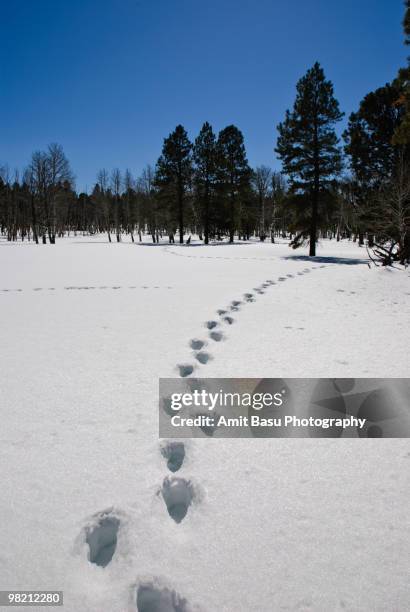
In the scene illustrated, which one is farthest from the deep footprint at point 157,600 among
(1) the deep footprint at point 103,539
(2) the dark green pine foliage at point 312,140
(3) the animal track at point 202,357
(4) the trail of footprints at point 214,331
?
(2) the dark green pine foliage at point 312,140

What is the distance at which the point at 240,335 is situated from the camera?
14.3 ft

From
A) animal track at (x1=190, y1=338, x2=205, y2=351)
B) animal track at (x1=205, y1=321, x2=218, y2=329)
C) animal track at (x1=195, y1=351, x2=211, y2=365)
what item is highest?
animal track at (x1=205, y1=321, x2=218, y2=329)

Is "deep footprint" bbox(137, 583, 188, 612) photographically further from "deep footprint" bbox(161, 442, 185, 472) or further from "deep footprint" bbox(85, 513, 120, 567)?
"deep footprint" bbox(161, 442, 185, 472)

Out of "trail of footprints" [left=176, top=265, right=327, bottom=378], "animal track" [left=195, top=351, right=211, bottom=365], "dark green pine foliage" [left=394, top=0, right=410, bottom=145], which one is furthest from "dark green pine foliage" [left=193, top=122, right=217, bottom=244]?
"animal track" [left=195, top=351, right=211, bottom=365]

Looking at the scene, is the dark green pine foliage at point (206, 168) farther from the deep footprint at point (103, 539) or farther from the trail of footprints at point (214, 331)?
the deep footprint at point (103, 539)

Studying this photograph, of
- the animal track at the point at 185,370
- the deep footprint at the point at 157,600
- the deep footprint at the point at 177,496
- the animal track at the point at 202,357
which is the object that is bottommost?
the deep footprint at the point at 157,600

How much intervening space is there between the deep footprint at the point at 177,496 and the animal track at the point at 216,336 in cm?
240

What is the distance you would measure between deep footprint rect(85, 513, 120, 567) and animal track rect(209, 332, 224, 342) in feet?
8.87

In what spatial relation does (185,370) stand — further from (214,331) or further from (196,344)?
(214,331)

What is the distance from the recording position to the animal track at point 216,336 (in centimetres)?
423

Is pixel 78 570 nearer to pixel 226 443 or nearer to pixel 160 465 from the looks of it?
pixel 160 465

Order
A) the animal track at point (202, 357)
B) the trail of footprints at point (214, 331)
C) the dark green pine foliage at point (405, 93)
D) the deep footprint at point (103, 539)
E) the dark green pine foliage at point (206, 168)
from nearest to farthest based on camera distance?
the deep footprint at point (103, 539) < the trail of footprints at point (214, 331) < the animal track at point (202, 357) < the dark green pine foliage at point (405, 93) < the dark green pine foliage at point (206, 168)

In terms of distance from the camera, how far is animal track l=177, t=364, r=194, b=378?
3237mm

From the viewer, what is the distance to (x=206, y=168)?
1226 inches
